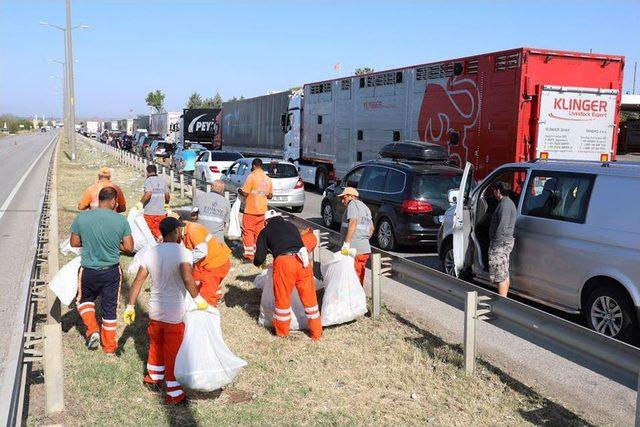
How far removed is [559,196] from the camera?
7.00 m

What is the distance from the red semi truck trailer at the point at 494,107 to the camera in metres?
12.5

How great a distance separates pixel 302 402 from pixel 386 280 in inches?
177

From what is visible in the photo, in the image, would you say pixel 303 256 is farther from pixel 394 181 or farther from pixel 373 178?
pixel 373 178

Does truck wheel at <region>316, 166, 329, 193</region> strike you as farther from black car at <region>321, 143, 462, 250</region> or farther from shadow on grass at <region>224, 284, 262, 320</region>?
shadow on grass at <region>224, 284, 262, 320</region>

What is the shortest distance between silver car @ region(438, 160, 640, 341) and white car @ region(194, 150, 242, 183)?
14189 mm

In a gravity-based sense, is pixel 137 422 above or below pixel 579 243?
below

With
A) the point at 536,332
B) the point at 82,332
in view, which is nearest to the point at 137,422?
the point at 82,332

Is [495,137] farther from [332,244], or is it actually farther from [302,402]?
[302,402]

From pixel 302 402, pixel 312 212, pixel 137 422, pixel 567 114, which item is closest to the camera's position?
pixel 137 422

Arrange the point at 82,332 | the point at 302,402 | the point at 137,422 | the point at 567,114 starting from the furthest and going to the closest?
the point at 567,114, the point at 82,332, the point at 302,402, the point at 137,422

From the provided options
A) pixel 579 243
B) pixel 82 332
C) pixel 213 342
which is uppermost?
pixel 579 243

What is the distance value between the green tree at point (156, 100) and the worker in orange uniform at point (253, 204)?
403ft

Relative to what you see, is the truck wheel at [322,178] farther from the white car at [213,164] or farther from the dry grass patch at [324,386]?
the dry grass patch at [324,386]

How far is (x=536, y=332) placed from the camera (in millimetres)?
5090
